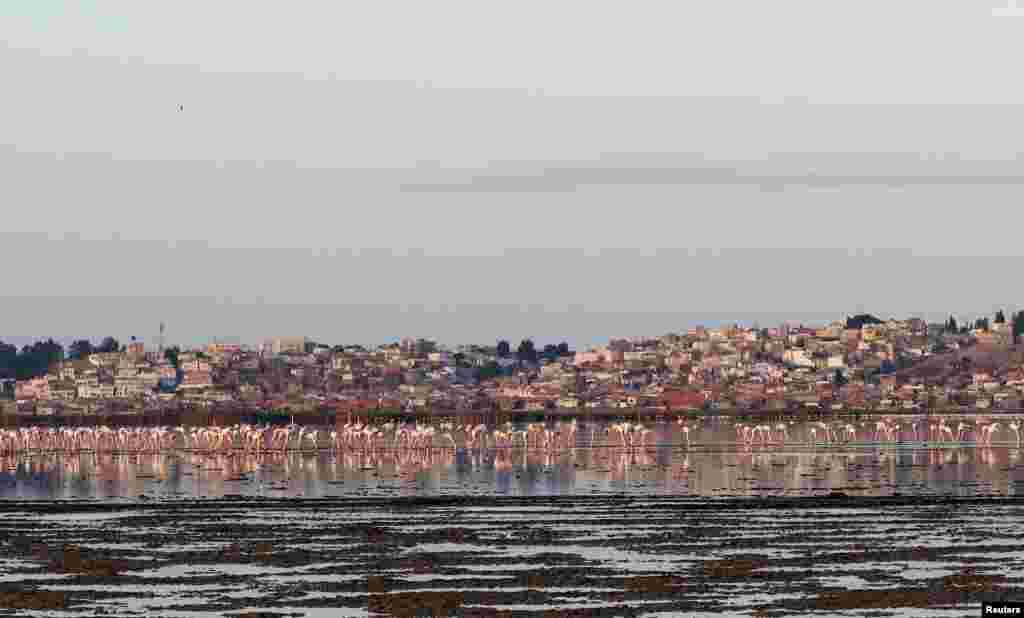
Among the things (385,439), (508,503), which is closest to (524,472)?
(508,503)

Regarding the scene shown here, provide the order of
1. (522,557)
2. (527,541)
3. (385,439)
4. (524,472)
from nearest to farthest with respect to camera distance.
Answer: (522,557)
(527,541)
(524,472)
(385,439)

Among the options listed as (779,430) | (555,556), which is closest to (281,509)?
(555,556)

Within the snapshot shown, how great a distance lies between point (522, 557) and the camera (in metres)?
43.6

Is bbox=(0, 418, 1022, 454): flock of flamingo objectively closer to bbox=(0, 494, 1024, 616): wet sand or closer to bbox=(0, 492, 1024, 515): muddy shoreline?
bbox=(0, 492, 1024, 515): muddy shoreline

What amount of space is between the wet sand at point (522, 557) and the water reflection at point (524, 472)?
723 centimetres

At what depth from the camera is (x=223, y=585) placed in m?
38.9

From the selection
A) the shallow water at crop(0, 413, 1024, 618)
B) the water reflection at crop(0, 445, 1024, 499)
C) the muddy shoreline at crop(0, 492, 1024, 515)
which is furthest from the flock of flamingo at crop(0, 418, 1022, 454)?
the muddy shoreline at crop(0, 492, 1024, 515)

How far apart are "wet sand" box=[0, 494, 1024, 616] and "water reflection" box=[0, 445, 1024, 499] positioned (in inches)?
285

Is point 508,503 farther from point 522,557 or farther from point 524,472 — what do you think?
point 524,472

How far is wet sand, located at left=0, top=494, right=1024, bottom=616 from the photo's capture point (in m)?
36.0

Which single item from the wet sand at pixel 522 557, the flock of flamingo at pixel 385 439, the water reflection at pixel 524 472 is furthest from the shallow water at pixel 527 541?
the flock of flamingo at pixel 385 439

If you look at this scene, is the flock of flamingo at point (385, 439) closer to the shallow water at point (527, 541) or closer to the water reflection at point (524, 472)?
the water reflection at point (524, 472)

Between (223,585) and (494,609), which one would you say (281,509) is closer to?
(223,585)

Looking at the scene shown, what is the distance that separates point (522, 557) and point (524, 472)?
39.3 metres
